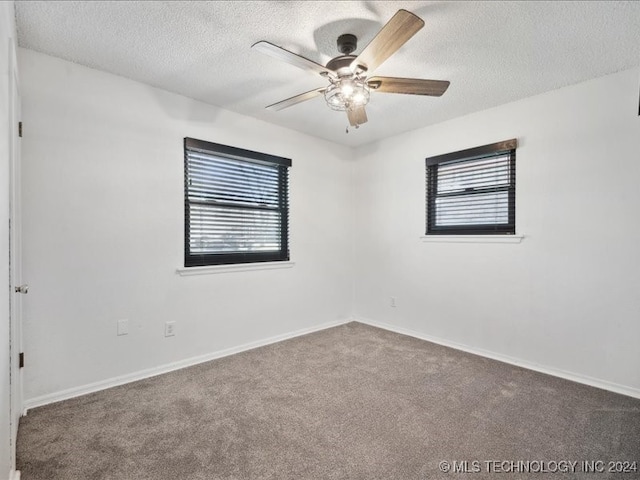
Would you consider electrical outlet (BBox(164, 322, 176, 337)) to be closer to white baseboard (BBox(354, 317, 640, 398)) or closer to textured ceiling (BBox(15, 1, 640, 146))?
textured ceiling (BBox(15, 1, 640, 146))

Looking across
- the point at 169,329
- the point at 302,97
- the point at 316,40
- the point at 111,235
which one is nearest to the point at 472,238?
the point at 302,97

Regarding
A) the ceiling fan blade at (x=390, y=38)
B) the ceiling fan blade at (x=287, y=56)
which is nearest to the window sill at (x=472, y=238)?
the ceiling fan blade at (x=390, y=38)

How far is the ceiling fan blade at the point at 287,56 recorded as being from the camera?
166cm

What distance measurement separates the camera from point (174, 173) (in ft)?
9.45

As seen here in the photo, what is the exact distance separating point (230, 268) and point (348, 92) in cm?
199

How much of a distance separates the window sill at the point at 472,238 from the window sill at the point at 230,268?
1.59 meters

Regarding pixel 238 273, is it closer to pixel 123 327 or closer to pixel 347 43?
pixel 123 327

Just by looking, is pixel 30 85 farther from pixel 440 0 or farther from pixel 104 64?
pixel 440 0

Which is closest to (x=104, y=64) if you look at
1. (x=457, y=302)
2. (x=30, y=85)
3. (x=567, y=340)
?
(x=30, y=85)

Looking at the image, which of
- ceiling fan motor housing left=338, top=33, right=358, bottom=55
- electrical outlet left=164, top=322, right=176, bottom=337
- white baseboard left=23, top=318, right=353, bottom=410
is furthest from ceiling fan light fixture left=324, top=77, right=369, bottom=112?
white baseboard left=23, top=318, right=353, bottom=410

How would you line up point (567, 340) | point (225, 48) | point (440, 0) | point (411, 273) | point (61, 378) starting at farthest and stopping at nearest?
point (411, 273) < point (567, 340) < point (61, 378) < point (225, 48) < point (440, 0)

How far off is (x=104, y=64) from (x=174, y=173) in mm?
897

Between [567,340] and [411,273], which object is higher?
[411,273]

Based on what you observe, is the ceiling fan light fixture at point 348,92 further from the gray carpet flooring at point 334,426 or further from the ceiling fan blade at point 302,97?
the gray carpet flooring at point 334,426
